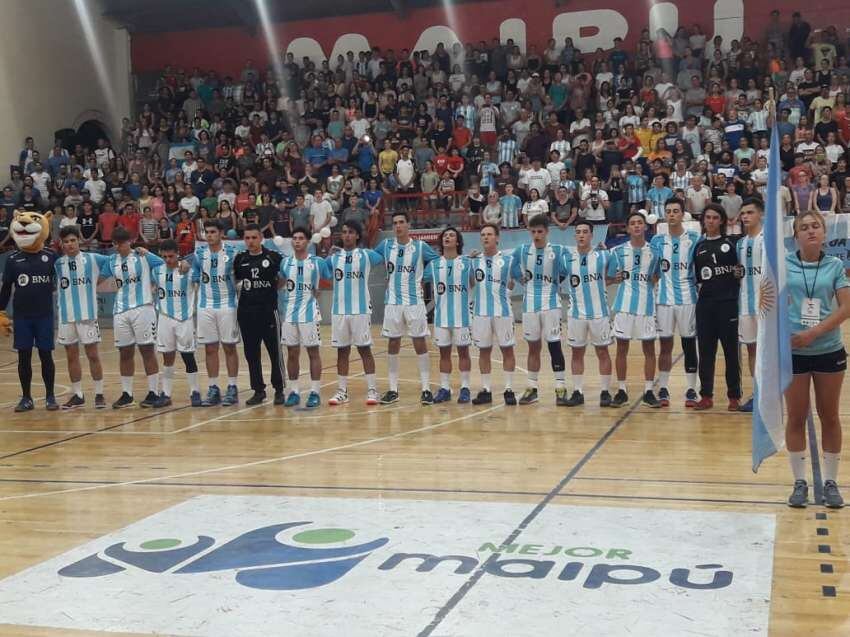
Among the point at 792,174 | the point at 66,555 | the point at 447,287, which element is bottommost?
the point at 66,555

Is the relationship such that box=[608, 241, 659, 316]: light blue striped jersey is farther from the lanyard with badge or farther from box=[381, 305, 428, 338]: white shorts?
the lanyard with badge

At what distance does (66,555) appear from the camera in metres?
6.13

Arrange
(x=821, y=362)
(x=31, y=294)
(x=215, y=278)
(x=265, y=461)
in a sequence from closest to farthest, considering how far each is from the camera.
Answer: (x=821, y=362), (x=265, y=461), (x=215, y=278), (x=31, y=294)

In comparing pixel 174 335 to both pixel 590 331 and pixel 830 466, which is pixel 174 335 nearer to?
pixel 590 331

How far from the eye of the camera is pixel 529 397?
11344 mm

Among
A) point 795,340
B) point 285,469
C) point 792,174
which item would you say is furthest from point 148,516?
point 792,174

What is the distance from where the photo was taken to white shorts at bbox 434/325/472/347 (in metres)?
11.3

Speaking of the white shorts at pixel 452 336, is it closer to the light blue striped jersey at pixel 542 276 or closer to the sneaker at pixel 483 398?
the sneaker at pixel 483 398

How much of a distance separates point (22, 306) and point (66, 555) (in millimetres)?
6383

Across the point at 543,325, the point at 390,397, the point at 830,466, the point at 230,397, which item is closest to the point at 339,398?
the point at 390,397

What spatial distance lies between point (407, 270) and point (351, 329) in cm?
94

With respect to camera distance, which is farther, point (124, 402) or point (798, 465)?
point (124, 402)

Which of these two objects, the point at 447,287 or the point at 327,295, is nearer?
the point at 447,287

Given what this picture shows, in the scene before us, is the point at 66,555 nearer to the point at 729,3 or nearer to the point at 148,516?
the point at 148,516
